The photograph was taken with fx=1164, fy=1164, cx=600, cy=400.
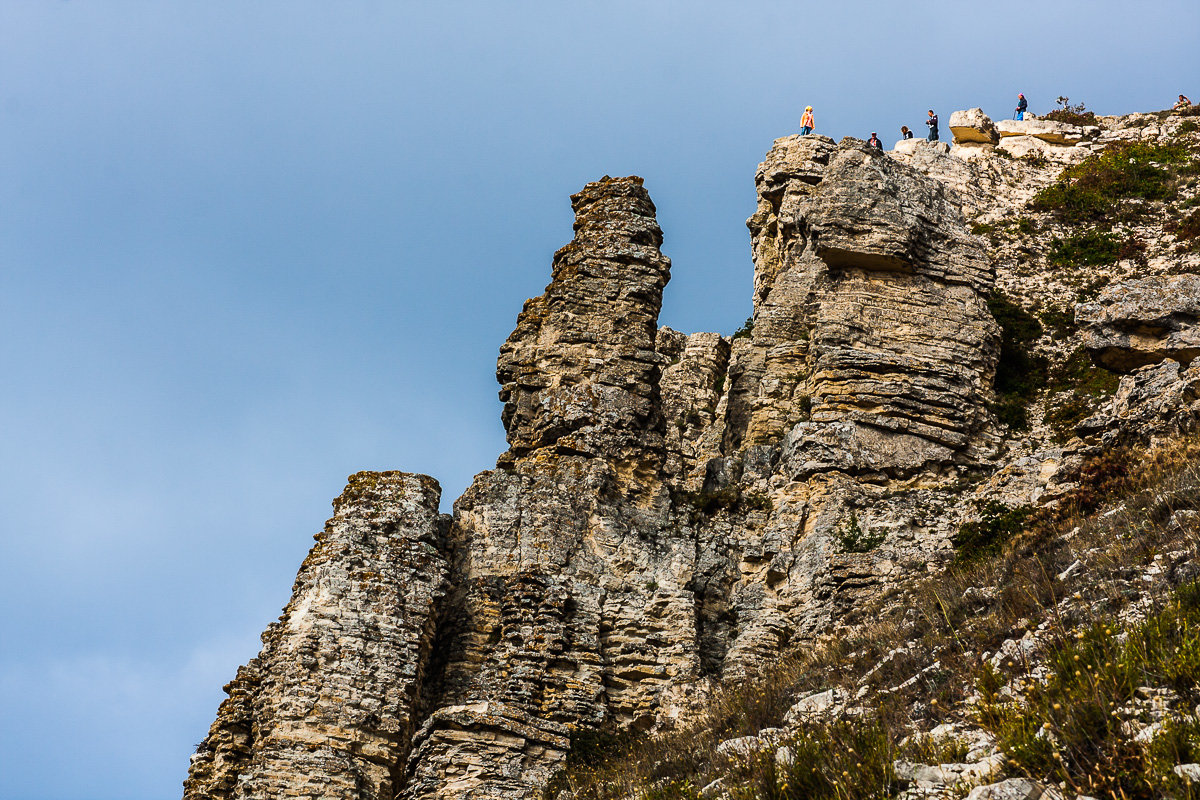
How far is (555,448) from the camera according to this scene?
27.0 m

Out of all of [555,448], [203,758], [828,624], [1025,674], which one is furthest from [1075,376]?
[203,758]

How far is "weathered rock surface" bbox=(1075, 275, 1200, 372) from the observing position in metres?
26.0

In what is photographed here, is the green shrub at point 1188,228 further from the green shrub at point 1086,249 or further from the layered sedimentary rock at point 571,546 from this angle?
the layered sedimentary rock at point 571,546

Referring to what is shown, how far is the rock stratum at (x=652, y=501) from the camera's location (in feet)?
69.8

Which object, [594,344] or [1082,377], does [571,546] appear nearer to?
[594,344]

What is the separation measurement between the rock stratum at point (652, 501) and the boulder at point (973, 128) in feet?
41.6

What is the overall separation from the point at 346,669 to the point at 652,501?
8425 millimetres

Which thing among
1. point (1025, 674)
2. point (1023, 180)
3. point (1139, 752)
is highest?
point (1023, 180)

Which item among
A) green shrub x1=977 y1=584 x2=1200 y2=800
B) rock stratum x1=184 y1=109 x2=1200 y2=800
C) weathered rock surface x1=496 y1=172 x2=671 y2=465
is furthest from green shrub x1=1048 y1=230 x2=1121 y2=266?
green shrub x1=977 y1=584 x2=1200 y2=800

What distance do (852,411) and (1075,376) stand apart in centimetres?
677

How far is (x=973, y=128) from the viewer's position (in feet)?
152

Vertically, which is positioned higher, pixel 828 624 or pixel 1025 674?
pixel 828 624

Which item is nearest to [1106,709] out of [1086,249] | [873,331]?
[873,331]

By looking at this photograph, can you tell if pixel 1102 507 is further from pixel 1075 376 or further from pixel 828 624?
pixel 1075 376
